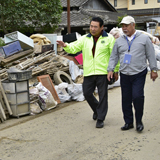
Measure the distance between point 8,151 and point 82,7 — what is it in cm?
2295

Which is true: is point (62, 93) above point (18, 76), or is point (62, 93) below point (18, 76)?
below

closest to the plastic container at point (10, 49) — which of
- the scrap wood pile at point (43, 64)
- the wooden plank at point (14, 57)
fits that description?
the wooden plank at point (14, 57)

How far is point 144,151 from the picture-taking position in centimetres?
400

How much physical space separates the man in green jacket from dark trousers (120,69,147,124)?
1.03 feet

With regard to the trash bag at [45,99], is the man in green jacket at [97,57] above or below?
above

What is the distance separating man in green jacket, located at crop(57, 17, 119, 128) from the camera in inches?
199

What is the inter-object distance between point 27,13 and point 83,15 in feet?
35.2

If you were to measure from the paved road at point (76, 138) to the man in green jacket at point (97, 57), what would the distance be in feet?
Answer: 1.68

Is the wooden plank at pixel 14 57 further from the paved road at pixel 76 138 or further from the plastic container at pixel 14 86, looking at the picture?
the paved road at pixel 76 138

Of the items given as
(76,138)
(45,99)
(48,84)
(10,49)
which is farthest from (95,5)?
(76,138)

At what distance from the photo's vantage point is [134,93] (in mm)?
4621

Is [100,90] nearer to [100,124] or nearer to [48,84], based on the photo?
[100,124]

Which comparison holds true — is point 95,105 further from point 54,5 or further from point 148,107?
point 54,5

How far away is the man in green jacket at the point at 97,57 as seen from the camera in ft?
16.6
